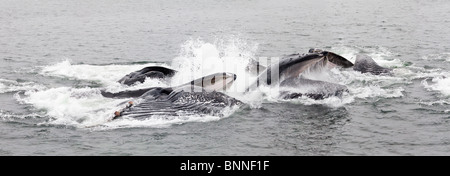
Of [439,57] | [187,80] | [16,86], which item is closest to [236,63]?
[187,80]

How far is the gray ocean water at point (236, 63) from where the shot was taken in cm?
1841

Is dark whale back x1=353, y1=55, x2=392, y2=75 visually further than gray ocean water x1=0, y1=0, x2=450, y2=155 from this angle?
Yes

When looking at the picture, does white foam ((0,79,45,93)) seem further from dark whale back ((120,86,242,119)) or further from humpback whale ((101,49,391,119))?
dark whale back ((120,86,242,119))

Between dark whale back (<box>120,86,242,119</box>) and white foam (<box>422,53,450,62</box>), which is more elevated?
white foam (<box>422,53,450,62</box>)

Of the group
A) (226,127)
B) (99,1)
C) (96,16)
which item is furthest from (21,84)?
(99,1)

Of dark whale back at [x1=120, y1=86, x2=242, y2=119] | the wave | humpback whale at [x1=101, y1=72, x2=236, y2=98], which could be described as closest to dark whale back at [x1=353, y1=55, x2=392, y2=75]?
the wave

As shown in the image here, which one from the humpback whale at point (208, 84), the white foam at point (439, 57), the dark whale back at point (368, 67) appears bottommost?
the humpback whale at point (208, 84)

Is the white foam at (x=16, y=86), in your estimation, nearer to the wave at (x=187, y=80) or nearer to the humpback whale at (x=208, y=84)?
the wave at (x=187, y=80)

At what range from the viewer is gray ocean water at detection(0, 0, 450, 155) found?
725 inches

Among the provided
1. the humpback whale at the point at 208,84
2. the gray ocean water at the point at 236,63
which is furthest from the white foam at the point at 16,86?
the humpback whale at the point at 208,84

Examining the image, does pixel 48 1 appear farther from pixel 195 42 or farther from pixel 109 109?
pixel 109 109

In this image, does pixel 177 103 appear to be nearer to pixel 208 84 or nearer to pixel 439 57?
pixel 208 84

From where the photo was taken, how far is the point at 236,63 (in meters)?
27.5
